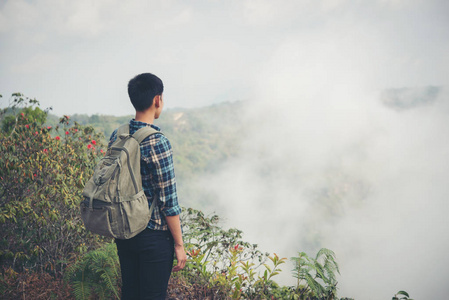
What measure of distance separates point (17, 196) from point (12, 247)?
0.62m

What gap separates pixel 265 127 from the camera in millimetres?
98000

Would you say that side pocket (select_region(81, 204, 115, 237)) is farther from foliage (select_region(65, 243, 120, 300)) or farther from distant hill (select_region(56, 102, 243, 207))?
distant hill (select_region(56, 102, 243, 207))

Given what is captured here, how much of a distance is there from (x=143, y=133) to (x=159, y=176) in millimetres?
240

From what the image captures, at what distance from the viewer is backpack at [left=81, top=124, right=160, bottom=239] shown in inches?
63.4

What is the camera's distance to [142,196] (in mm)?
1672

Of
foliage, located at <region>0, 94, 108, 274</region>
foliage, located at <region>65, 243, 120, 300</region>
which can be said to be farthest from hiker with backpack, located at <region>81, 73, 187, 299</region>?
foliage, located at <region>0, 94, 108, 274</region>

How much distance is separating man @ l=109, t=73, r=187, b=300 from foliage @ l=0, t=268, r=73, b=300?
165cm

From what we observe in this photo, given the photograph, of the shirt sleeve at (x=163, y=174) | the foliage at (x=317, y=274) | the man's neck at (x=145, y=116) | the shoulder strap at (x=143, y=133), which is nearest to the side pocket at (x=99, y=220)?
the shirt sleeve at (x=163, y=174)

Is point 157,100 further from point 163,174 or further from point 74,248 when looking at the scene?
point 74,248

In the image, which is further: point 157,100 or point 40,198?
point 40,198

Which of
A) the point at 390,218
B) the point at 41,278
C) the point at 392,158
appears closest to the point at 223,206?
the point at 390,218

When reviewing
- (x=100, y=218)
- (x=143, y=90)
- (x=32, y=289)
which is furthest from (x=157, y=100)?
(x=32, y=289)

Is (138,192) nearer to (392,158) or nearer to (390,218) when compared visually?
(390,218)

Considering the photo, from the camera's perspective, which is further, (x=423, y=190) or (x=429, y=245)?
(x=423, y=190)
